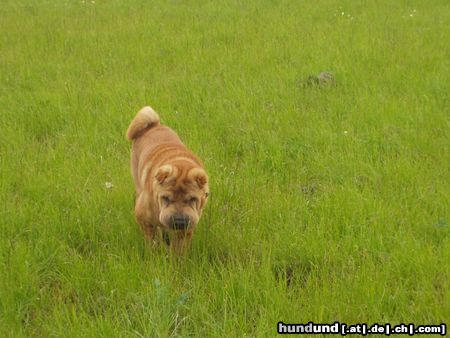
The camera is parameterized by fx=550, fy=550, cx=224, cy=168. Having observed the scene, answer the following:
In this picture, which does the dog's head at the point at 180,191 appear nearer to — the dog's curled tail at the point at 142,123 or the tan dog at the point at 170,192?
the tan dog at the point at 170,192

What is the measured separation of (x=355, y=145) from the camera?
18.9ft

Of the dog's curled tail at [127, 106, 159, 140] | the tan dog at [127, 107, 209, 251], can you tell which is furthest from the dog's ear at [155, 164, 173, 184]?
the dog's curled tail at [127, 106, 159, 140]

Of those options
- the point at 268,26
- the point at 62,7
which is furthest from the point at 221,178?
the point at 62,7

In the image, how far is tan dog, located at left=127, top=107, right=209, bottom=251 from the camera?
3789 mm

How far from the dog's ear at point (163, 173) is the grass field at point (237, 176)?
54 cm

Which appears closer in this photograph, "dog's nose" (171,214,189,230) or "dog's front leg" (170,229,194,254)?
"dog's nose" (171,214,189,230)

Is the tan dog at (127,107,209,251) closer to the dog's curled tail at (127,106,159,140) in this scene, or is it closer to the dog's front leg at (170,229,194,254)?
the dog's front leg at (170,229,194,254)

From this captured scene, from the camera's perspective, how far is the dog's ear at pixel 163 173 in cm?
392

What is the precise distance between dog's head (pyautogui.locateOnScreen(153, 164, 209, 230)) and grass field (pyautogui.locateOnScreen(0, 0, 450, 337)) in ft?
1.10

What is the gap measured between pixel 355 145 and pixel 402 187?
3.18ft

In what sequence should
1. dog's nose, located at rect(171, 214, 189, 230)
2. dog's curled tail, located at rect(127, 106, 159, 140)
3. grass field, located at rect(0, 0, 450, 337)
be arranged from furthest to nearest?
1. dog's curled tail, located at rect(127, 106, 159, 140)
2. dog's nose, located at rect(171, 214, 189, 230)
3. grass field, located at rect(0, 0, 450, 337)

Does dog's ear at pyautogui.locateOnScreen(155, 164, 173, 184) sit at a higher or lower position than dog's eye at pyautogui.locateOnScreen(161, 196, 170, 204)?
higher

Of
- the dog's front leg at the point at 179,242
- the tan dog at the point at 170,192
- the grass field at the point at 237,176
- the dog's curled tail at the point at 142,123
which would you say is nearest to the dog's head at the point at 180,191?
the tan dog at the point at 170,192

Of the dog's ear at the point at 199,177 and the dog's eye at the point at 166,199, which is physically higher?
the dog's ear at the point at 199,177
